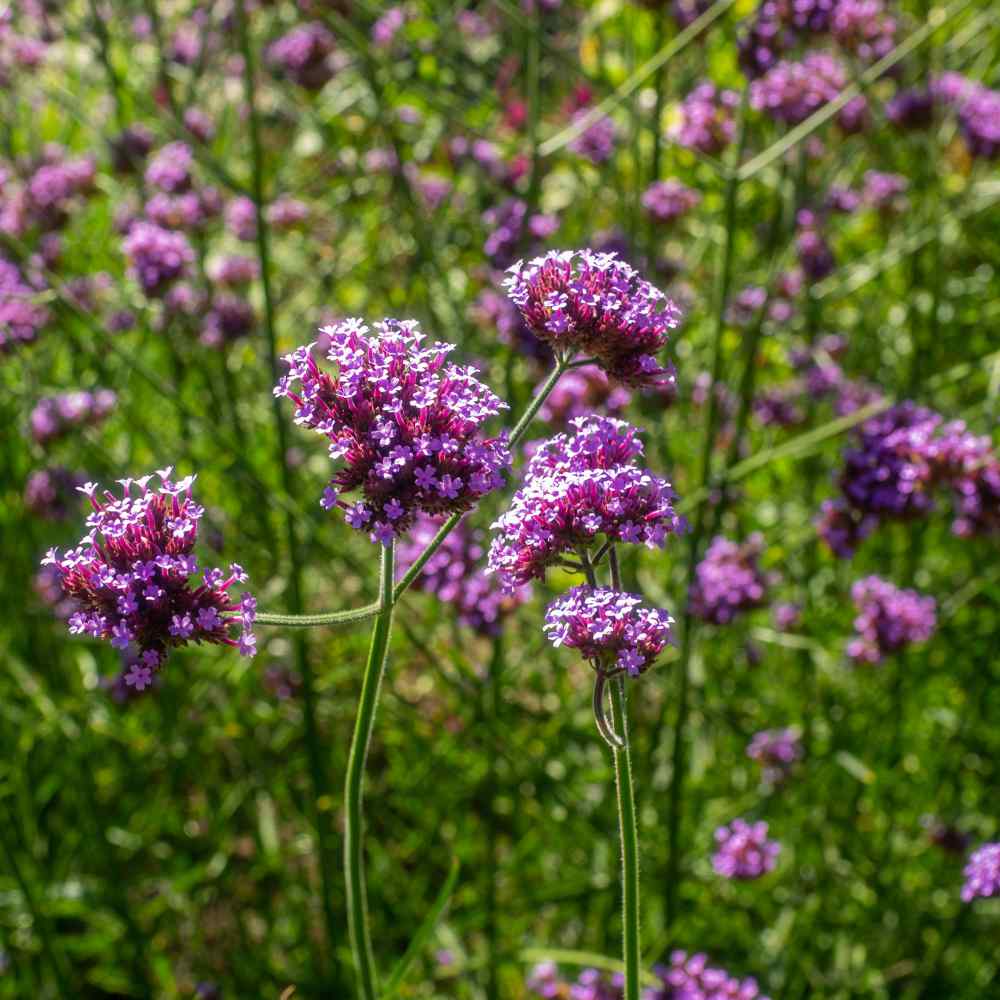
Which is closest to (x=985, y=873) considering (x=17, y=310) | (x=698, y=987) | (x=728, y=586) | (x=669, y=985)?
(x=698, y=987)

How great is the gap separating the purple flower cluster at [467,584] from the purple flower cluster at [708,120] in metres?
1.09

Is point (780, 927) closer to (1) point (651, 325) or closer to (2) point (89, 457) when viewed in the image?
(1) point (651, 325)

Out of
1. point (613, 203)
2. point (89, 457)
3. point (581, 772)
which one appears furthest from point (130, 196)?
point (581, 772)

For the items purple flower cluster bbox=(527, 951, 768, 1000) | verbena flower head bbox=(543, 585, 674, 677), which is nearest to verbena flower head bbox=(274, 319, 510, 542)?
verbena flower head bbox=(543, 585, 674, 677)

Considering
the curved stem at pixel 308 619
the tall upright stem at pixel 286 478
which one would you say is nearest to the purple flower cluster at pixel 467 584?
the tall upright stem at pixel 286 478

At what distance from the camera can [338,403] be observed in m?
1.22

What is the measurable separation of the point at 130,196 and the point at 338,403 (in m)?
2.74

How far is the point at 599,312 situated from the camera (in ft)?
4.33

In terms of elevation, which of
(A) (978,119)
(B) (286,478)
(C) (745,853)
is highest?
(A) (978,119)

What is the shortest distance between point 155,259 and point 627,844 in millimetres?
2120

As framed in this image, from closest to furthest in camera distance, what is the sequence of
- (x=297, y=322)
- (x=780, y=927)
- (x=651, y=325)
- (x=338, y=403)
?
(x=338, y=403), (x=651, y=325), (x=780, y=927), (x=297, y=322)

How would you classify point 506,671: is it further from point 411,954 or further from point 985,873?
point 411,954

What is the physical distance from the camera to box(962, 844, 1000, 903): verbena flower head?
→ 1.65 m

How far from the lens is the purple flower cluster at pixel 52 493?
9.21 feet
